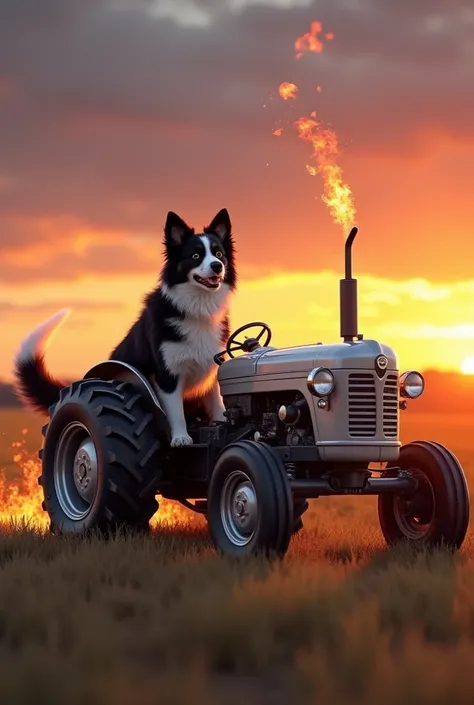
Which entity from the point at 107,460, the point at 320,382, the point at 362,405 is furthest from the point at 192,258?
the point at 362,405

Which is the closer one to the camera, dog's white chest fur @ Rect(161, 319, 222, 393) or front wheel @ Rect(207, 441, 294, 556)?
front wheel @ Rect(207, 441, 294, 556)

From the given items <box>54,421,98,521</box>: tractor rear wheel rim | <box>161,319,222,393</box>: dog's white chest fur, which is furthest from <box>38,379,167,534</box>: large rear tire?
<box>161,319,222,393</box>: dog's white chest fur

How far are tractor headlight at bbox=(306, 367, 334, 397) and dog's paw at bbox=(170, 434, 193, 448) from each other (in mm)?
1271

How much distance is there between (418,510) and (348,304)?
1824 mm

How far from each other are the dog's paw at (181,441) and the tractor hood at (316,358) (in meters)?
0.68

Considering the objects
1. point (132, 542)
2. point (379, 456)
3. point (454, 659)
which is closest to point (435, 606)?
point (454, 659)

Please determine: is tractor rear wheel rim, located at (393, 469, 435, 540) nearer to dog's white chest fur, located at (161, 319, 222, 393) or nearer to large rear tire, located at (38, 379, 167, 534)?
dog's white chest fur, located at (161, 319, 222, 393)

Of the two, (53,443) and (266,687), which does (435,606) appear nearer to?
(266,687)

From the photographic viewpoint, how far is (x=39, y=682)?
14.5 ft

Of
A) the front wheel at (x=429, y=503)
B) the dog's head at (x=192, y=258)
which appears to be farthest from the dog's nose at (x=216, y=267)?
the front wheel at (x=429, y=503)

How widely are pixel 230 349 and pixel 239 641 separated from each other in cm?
421

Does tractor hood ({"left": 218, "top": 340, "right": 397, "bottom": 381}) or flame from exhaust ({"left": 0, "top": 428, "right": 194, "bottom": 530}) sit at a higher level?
tractor hood ({"left": 218, "top": 340, "right": 397, "bottom": 381})

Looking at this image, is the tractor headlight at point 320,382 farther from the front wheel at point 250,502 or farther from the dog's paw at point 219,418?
the dog's paw at point 219,418

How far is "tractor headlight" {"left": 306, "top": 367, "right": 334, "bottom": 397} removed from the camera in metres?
7.93
